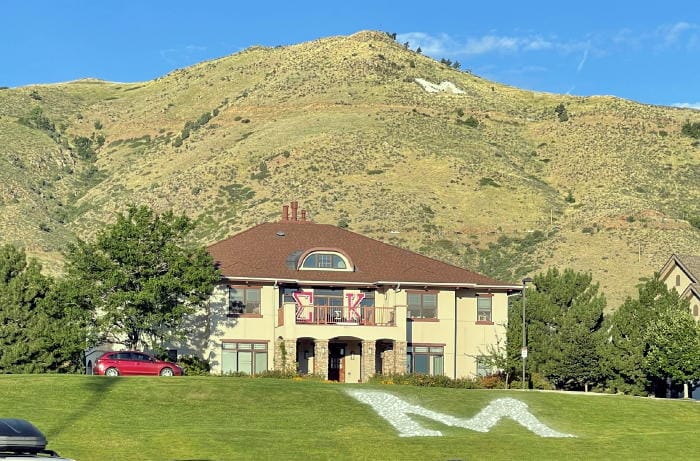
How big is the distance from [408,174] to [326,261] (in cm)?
7911

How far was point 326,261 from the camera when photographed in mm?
73625

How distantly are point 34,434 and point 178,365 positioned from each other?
3800 cm

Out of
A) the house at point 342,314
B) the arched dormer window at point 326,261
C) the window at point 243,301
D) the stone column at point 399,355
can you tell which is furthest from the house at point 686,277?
the window at point 243,301

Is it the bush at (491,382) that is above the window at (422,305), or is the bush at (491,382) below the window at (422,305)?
below

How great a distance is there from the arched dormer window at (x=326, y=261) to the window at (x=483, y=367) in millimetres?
9045

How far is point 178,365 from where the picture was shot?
6481 cm

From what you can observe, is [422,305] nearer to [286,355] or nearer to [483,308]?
[483,308]

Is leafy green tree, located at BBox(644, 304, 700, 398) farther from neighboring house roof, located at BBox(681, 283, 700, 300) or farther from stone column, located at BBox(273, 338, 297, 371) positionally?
neighboring house roof, located at BBox(681, 283, 700, 300)

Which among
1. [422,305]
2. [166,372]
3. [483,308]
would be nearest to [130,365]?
[166,372]

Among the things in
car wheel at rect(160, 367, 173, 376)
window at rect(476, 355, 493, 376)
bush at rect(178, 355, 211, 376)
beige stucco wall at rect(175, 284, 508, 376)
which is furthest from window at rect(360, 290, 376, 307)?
car wheel at rect(160, 367, 173, 376)

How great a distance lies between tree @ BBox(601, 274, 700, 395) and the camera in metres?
71.6

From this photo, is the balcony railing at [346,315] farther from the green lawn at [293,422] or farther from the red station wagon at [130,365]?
the green lawn at [293,422]

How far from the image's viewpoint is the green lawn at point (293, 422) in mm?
41844

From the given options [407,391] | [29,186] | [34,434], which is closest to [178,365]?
[407,391]
